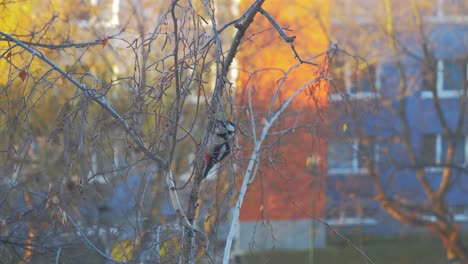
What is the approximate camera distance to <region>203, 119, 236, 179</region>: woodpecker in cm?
297

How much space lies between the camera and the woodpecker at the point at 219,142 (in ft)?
9.73

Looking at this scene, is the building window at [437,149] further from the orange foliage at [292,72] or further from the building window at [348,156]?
the orange foliage at [292,72]

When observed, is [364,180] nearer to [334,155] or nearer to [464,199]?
[334,155]

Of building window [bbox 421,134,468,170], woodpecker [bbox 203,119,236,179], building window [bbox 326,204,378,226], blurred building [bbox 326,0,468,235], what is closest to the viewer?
woodpecker [bbox 203,119,236,179]

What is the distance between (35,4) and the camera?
24.6ft

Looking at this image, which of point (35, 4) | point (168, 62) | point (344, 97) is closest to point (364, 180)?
point (35, 4)

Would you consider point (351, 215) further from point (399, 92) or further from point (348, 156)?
point (399, 92)

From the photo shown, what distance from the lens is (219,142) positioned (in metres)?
3.06

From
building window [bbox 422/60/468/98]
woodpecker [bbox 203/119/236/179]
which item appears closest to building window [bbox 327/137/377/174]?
building window [bbox 422/60/468/98]

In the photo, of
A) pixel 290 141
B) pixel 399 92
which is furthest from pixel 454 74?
pixel 290 141

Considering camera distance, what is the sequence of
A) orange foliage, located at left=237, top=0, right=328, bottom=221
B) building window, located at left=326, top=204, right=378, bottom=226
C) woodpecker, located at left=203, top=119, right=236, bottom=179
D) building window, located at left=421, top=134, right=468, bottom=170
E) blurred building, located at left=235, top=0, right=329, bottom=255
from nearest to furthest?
woodpecker, located at left=203, top=119, right=236, bottom=179, blurred building, located at left=235, top=0, right=329, bottom=255, orange foliage, located at left=237, top=0, right=328, bottom=221, building window, located at left=326, top=204, right=378, bottom=226, building window, located at left=421, top=134, right=468, bottom=170

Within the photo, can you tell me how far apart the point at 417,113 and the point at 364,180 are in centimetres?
172

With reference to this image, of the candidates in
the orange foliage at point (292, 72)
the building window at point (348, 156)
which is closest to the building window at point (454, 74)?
the building window at point (348, 156)

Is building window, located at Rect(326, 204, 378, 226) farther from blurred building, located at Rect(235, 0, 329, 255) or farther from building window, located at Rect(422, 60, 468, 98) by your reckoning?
building window, located at Rect(422, 60, 468, 98)
